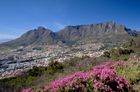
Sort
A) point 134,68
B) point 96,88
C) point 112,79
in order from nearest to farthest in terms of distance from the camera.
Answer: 1. point 96,88
2. point 112,79
3. point 134,68

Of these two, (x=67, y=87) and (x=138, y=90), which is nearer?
(x=67, y=87)

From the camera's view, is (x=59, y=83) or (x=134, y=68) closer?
(x=59, y=83)

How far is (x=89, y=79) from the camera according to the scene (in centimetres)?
874

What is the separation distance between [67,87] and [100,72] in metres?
1.33

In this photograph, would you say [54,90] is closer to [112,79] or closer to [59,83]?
[59,83]

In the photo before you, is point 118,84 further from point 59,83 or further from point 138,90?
point 59,83

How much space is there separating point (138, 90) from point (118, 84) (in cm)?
67

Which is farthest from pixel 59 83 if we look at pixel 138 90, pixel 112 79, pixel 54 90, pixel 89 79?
pixel 138 90

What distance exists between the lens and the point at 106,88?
8422 millimetres

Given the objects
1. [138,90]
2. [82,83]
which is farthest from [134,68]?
[82,83]

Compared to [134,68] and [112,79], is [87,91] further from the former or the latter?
[134,68]

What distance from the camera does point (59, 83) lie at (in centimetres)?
887

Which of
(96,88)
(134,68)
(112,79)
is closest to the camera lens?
(96,88)

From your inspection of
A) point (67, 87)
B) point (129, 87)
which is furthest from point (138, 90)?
point (67, 87)
